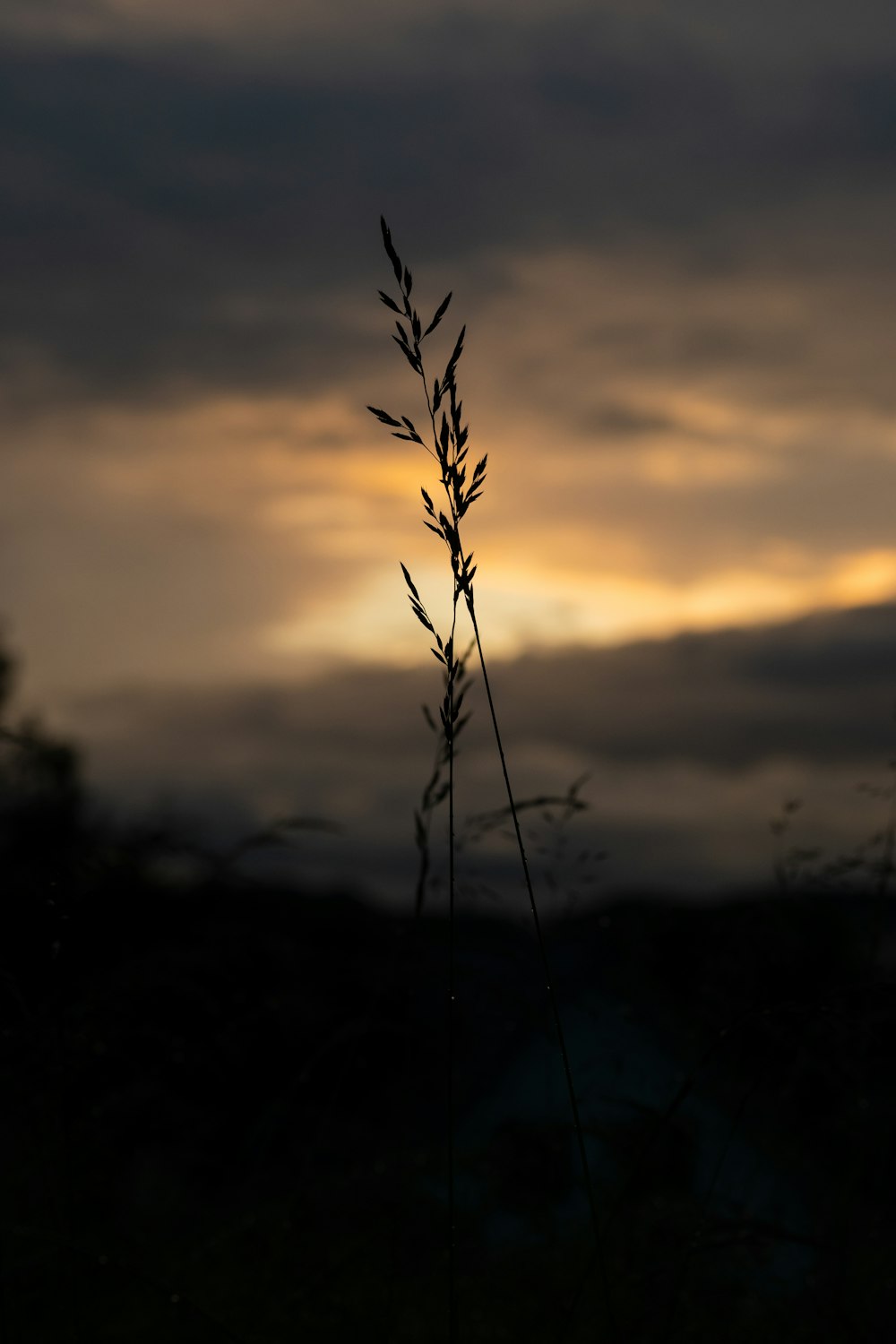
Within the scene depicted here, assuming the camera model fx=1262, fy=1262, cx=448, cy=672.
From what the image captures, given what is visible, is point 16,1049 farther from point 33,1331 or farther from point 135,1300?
point 135,1300

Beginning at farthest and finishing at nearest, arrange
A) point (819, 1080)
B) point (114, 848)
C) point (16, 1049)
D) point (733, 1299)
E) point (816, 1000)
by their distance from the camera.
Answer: point (819, 1080) → point (733, 1299) → point (16, 1049) → point (114, 848) → point (816, 1000)

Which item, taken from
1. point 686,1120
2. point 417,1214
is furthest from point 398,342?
point 417,1214

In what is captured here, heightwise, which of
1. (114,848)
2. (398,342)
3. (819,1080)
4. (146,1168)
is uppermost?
(398,342)

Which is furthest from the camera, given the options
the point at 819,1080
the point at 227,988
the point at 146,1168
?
the point at 227,988

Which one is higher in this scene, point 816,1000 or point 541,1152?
point 816,1000

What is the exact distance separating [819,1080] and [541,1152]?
1660 mm

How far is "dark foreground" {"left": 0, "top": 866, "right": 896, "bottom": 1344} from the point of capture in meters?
2.62

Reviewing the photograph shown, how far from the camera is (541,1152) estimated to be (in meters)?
3.96

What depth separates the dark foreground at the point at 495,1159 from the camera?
103 inches

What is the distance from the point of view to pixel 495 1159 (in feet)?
12.7

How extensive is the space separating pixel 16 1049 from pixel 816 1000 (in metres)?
1.91

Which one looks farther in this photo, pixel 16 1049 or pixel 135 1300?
pixel 135 1300

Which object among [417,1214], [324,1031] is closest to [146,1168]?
[324,1031]

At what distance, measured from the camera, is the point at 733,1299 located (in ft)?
11.2
